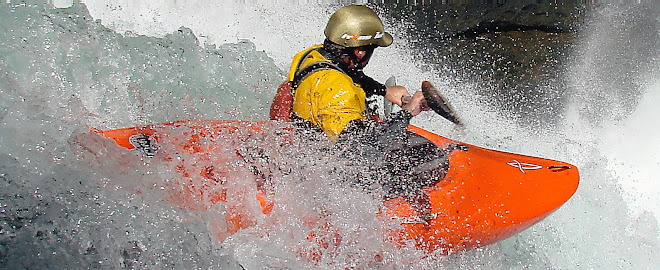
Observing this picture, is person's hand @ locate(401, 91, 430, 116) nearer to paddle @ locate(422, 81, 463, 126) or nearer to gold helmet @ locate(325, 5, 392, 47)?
paddle @ locate(422, 81, 463, 126)

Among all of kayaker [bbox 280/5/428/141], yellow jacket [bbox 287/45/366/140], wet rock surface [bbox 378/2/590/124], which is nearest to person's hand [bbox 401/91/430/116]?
kayaker [bbox 280/5/428/141]

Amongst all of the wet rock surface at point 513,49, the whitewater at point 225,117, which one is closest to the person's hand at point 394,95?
the whitewater at point 225,117

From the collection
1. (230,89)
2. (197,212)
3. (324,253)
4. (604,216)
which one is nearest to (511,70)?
(604,216)

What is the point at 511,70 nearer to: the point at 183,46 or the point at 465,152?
the point at 465,152

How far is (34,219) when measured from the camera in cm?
168

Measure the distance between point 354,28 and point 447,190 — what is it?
83 centimetres

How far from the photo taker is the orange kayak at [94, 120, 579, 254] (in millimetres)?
2016

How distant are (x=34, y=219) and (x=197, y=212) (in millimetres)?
508

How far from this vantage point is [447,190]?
236 centimetres

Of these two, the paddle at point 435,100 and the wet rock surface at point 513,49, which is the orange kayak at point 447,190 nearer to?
the paddle at point 435,100

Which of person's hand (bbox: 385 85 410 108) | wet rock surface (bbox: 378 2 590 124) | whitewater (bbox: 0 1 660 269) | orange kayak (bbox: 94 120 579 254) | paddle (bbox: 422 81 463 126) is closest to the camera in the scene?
whitewater (bbox: 0 1 660 269)

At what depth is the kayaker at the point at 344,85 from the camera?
6.81ft

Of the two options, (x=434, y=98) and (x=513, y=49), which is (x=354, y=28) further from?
(x=513, y=49)

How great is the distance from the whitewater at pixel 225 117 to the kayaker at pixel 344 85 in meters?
0.21
